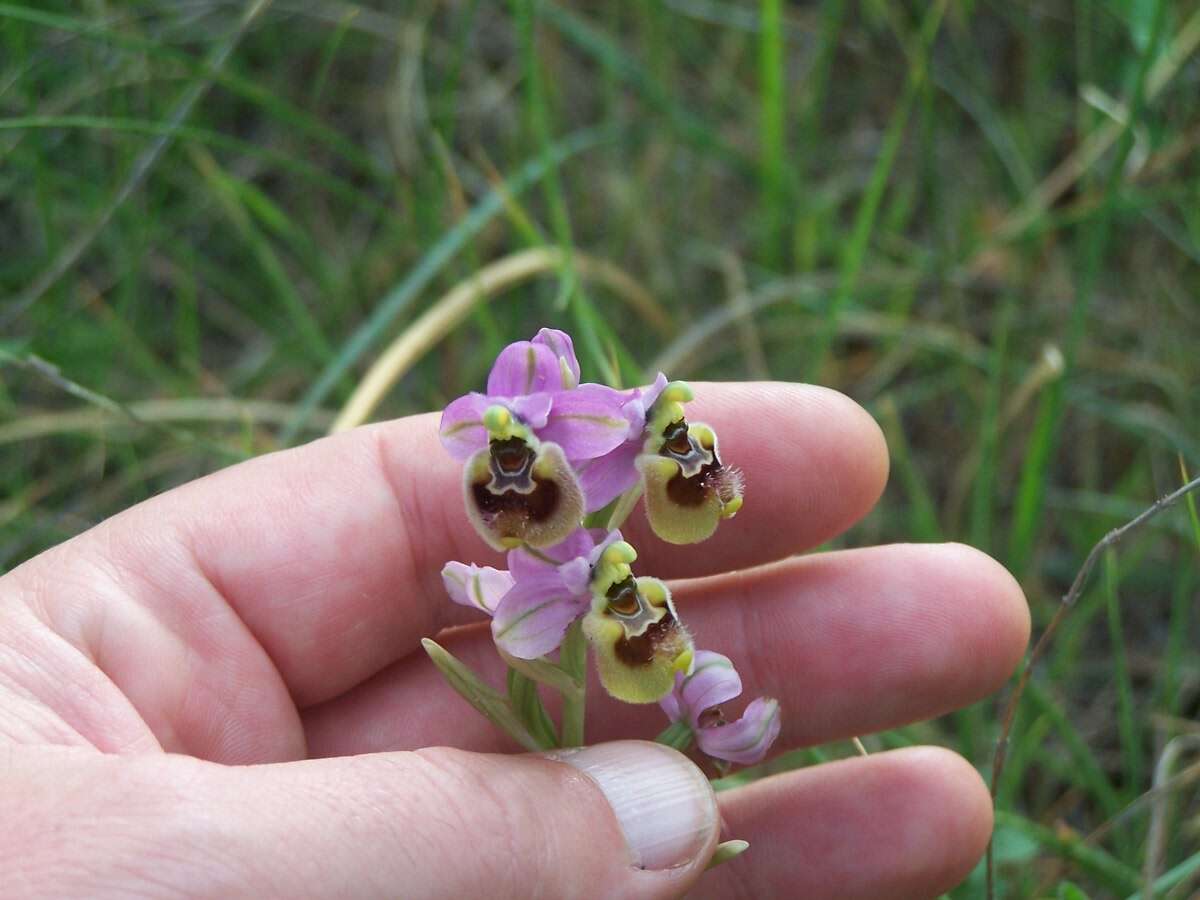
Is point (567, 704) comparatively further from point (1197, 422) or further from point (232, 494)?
point (1197, 422)

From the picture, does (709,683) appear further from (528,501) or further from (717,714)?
(528,501)

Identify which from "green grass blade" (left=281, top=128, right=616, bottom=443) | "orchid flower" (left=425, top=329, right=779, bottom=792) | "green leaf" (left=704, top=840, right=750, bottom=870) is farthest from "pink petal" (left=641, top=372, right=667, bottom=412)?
"green grass blade" (left=281, top=128, right=616, bottom=443)

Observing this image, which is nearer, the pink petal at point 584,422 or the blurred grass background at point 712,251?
the pink petal at point 584,422

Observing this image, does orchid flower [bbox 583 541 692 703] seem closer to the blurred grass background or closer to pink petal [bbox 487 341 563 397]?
pink petal [bbox 487 341 563 397]

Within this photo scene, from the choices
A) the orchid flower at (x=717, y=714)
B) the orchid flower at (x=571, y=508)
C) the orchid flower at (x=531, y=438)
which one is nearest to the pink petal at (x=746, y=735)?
the orchid flower at (x=717, y=714)

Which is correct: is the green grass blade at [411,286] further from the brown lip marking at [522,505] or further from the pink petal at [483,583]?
the brown lip marking at [522,505]

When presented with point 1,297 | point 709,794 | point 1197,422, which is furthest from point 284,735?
point 1197,422

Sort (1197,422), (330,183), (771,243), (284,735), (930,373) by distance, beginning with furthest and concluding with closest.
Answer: (930,373)
(771,243)
(1197,422)
(330,183)
(284,735)
